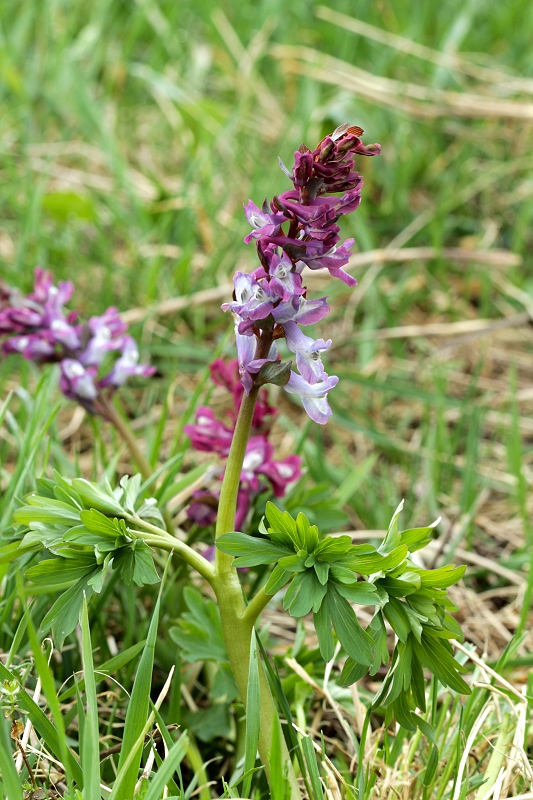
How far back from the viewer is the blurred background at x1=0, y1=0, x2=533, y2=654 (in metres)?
2.85

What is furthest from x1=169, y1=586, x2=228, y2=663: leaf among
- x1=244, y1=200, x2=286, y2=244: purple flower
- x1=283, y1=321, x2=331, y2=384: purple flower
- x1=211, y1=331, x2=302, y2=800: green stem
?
x1=244, y1=200, x2=286, y2=244: purple flower

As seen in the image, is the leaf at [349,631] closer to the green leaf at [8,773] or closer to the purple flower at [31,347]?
the green leaf at [8,773]

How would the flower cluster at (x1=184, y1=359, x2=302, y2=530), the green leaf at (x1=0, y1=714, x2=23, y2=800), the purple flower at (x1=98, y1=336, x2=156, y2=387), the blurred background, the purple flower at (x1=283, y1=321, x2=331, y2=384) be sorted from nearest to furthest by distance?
1. the green leaf at (x1=0, y1=714, x2=23, y2=800)
2. the purple flower at (x1=283, y1=321, x2=331, y2=384)
3. the flower cluster at (x1=184, y1=359, x2=302, y2=530)
4. the purple flower at (x1=98, y1=336, x2=156, y2=387)
5. the blurred background

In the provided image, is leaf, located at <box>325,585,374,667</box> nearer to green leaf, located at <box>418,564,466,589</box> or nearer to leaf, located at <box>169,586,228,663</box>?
green leaf, located at <box>418,564,466,589</box>

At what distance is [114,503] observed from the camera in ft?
4.78

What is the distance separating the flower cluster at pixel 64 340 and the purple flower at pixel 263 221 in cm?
92

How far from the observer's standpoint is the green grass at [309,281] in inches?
71.6

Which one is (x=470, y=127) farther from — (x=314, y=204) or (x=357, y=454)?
(x=314, y=204)

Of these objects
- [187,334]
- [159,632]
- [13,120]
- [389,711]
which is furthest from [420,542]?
[13,120]

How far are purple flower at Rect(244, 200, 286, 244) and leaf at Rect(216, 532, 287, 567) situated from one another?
1.59 feet

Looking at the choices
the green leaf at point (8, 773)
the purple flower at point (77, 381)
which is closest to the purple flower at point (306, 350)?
the green leaf at point (8, 773)

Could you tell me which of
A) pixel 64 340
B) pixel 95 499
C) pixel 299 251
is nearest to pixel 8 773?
pixel 95 499

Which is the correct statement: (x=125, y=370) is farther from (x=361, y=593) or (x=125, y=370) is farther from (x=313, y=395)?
(x=361, y=593)

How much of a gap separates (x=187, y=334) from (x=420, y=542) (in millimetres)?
2179
